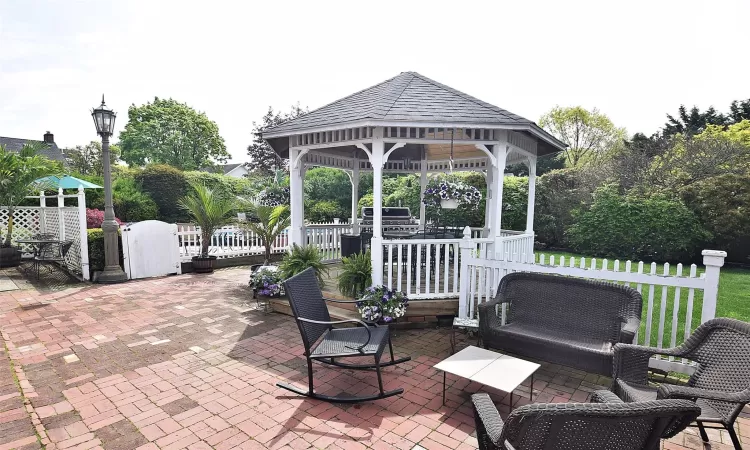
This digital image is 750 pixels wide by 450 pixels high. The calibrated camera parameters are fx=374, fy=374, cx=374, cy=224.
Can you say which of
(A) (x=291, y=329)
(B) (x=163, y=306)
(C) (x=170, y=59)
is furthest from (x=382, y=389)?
(C) (x=170, y=59)

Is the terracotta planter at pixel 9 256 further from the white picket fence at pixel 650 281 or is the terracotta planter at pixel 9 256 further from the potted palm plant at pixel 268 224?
the white picket fence at pixel 650 281

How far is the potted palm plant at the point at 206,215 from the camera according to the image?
8492 mm

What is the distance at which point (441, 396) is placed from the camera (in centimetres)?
325

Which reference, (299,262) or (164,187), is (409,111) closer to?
(299,262)

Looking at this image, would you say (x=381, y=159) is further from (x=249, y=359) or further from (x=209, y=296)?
(x=209, y=296)

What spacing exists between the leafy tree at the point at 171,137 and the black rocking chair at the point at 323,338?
107 feet

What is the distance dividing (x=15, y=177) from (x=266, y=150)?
2371 cm

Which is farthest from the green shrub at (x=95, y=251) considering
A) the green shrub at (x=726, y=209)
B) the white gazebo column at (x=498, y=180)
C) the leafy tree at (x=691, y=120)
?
the leafy tree at (x=691, y=120)

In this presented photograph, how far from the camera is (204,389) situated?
3.34m

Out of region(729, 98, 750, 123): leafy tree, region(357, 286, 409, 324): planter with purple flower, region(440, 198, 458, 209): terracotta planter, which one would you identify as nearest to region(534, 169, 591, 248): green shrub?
region(440, 198, 458, 209): terracotta planter

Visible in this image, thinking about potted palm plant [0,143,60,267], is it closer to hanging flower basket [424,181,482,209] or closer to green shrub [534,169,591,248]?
hanging flower basket [424,181,482,209]

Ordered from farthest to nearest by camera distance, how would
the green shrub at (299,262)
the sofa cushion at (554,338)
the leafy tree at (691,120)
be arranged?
the leafy tree at (691,120)
the green shrub at (299,262)
the sofa cushion at (554,338)

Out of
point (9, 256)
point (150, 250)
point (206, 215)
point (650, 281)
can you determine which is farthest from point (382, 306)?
point (9, 256)

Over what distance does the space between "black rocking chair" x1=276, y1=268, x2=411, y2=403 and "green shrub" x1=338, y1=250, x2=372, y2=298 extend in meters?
1.43
